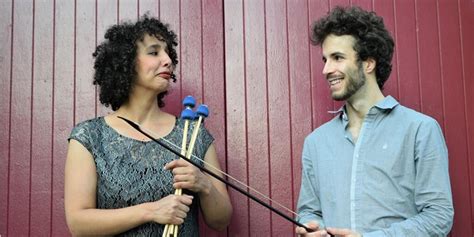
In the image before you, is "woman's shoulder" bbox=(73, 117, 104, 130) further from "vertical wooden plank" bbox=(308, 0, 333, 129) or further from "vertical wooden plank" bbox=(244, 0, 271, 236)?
"vertical wooden plank" bbox=(308, 0, 333, 129)

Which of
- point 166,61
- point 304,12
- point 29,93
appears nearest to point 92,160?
point 166,61

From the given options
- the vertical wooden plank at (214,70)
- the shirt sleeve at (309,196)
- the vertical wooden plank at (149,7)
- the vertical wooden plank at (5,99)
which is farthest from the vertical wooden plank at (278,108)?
the vertical wooden plank at (5,99)

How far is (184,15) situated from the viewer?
8.07 ft

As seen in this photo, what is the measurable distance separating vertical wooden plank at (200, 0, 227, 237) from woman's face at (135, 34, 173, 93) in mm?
277

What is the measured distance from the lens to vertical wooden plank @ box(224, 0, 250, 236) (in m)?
2.35

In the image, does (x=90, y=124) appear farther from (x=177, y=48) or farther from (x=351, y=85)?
(x=351, y=85)

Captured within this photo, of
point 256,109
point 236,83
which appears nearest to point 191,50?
point 236,83

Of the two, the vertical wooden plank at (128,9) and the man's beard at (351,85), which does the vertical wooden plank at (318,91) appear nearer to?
the man's beard at (351,85)

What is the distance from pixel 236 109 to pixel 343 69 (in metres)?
0.50

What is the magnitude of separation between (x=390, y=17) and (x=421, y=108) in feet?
1.09

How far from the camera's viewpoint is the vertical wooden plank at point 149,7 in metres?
2.46

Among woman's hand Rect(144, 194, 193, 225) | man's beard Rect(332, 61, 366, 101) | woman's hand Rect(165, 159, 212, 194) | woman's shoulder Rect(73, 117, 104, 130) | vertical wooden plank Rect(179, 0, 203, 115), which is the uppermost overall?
vertical wooden plank Rect(179, 0, 203, 115)

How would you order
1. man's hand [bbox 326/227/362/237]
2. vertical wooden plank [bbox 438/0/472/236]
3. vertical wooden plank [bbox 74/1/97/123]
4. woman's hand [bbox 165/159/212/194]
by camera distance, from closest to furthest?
1. man's hand [bbox 326/227/362/237]
2. woman's hand [bbox 165/159/212/194]
3. vertical wooden plank [bbox 438/0/472/236]
4. vertical wooden plank [bbox 74/1/97/123]

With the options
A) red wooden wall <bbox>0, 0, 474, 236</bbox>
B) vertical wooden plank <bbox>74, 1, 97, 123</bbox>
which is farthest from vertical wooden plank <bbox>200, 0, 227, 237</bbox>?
vertical wooden plank <bbox>74, 1, 97, 123</bbox>
